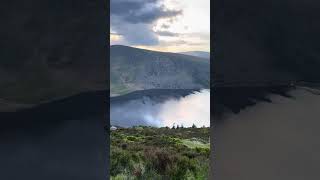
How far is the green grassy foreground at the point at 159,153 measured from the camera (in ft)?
24.6

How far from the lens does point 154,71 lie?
779 centimetres

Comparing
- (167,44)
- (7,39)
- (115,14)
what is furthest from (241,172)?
(115,14)

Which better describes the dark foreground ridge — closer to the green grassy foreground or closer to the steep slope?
the steep slope

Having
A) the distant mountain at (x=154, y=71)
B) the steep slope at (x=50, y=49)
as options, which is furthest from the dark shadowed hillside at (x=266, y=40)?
the distant mountain at (x=154, y=71)

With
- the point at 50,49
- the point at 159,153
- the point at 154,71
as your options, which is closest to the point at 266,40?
the point at 50,49

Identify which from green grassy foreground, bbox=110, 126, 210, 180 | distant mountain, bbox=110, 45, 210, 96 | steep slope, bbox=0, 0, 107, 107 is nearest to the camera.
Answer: steep slope, bbox=0, 0, 107, 107

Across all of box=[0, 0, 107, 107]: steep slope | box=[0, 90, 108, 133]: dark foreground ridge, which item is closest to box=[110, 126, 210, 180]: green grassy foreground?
box=[0, 90, 108, 133]: dark foreground ridge

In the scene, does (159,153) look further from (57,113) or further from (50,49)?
(50,49)

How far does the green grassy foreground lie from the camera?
7488 millimetres

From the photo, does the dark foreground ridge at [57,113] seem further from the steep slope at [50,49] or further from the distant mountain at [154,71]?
the distant mountain at [154,71]

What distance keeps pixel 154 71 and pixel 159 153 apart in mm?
1482

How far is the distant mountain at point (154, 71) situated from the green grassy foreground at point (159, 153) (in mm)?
828

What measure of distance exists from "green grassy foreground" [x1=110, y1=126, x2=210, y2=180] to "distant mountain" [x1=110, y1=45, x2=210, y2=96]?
83 cm

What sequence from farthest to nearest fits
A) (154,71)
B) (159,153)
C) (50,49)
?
(159,153) < (154,71) < (50,49)
